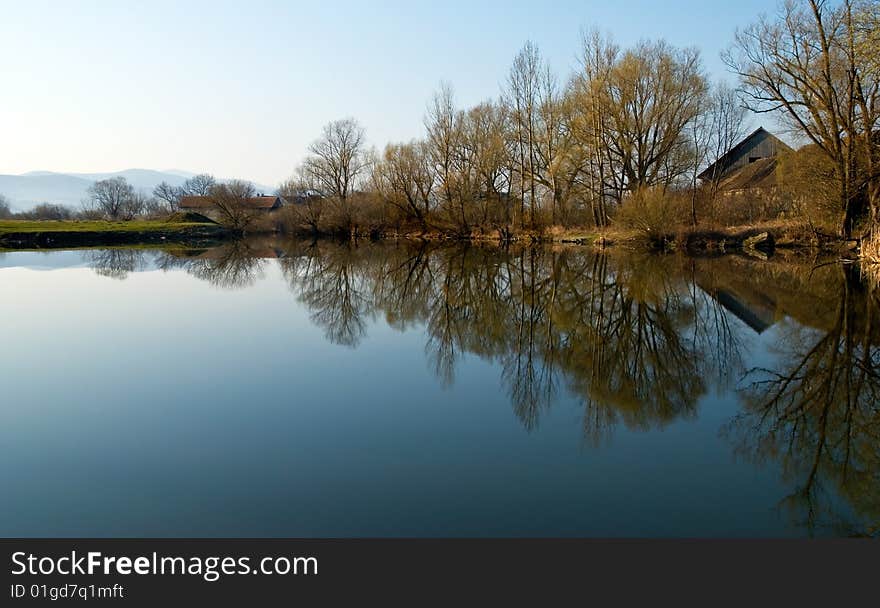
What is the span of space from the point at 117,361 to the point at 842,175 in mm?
21993

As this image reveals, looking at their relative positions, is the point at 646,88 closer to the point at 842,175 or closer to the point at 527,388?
the point at 842,175

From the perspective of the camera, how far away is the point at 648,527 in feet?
12.1

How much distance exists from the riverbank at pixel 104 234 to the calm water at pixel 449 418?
110ft

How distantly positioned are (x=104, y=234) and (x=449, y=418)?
45153mm

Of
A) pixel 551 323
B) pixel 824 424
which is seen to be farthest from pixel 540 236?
pixel 824 424

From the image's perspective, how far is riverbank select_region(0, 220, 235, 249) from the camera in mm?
41250

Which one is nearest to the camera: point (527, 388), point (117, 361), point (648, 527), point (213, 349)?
point (648, 527)

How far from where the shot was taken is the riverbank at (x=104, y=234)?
41250 millimetres

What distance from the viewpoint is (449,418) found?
578 cm

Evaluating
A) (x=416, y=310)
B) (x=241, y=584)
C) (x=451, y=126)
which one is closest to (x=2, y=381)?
(x=241, y=584)

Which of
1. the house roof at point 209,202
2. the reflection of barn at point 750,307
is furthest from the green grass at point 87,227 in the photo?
the reflection of barn at point 750,307

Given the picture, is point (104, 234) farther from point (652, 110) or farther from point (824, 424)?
point (824, 424)

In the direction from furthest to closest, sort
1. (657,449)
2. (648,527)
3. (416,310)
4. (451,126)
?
(451,126) < (416,310) < (657,449) < (648,527)

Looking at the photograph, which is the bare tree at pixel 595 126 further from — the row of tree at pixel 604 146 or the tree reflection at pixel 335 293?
the tree reflection at pixel 335 293
